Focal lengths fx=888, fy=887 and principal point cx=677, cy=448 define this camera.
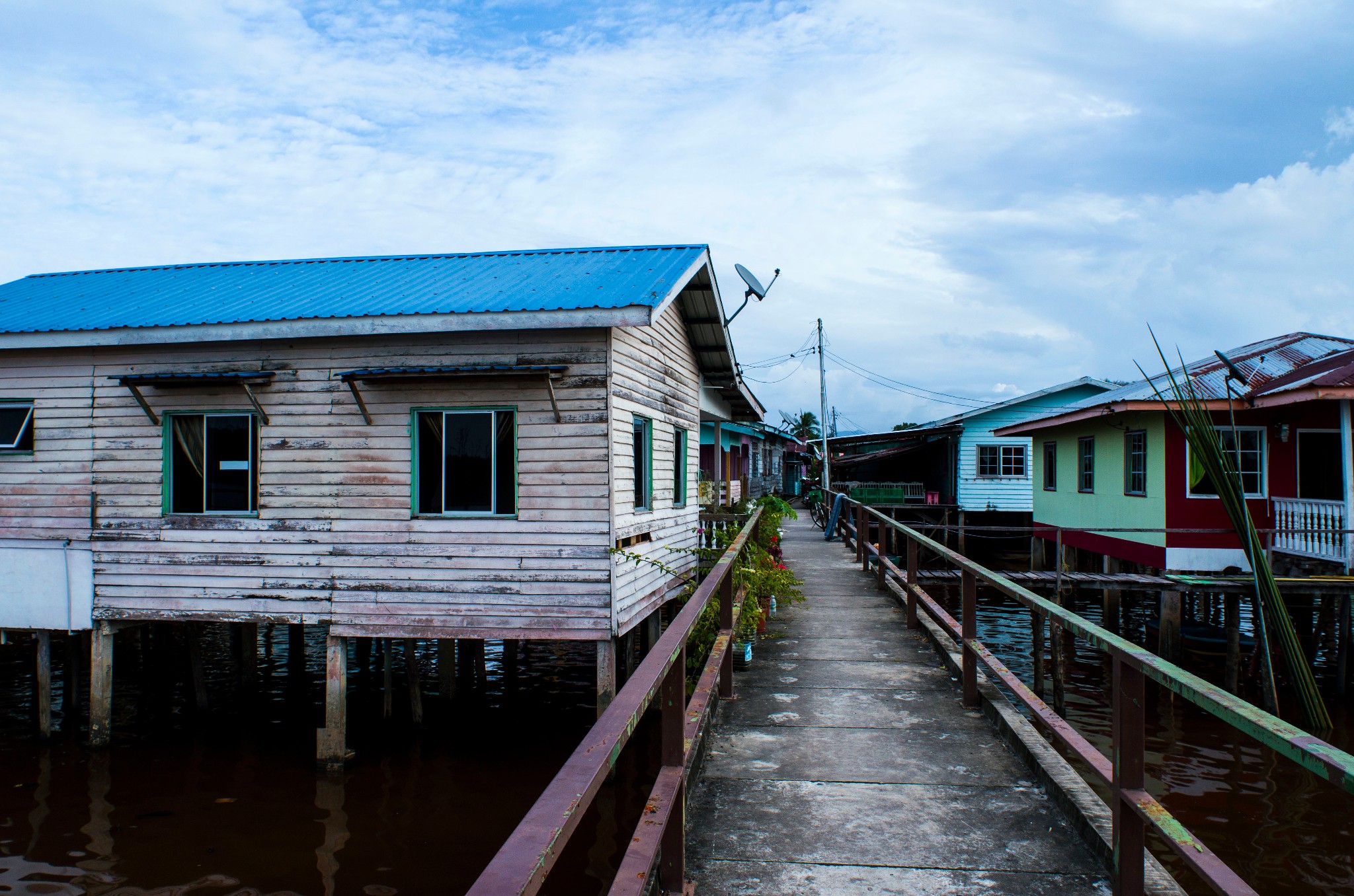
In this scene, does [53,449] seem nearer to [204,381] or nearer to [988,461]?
[204,381]

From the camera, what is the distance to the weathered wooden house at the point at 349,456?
9.16 metres

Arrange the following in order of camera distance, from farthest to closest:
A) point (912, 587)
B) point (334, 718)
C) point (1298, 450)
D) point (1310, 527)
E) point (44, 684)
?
point (1298, 450)
point (1310, 527)
point (44, 684)
point (334, 718)
point (912, 587)

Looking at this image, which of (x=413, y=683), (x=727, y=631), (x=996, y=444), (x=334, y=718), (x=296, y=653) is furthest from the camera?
(x=996, y=444)

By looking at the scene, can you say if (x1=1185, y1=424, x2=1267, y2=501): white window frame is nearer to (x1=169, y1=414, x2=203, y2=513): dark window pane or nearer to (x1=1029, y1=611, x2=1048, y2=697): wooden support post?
(x1=1029, y1=611, x2=1048, y2=697): wooden support post

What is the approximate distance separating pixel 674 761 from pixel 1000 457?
87.0ft

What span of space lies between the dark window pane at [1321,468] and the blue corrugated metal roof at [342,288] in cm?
1188

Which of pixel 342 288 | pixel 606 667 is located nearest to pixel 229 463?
pixel 342 288

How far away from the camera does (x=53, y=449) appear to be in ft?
34.0

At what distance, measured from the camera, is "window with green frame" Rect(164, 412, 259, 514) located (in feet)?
32.8

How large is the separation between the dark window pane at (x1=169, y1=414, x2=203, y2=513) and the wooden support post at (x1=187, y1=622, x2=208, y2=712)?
2505mm

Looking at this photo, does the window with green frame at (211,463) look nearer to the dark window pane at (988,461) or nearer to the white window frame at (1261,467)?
the white window frame at (1261,467)

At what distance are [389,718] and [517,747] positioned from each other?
2.23 metres

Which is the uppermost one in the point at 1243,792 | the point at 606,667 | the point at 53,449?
the point at 53,449

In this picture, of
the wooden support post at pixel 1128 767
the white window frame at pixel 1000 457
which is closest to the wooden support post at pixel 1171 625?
the wooden support post at pixel 1128 767
